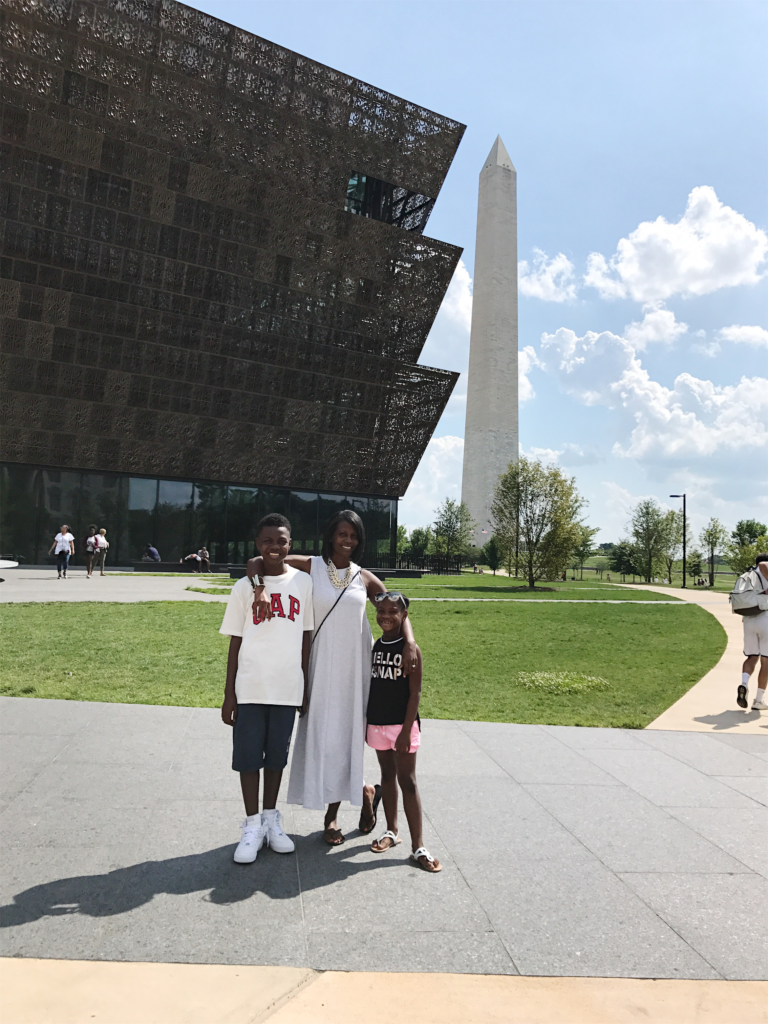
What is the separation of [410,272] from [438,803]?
126 feet

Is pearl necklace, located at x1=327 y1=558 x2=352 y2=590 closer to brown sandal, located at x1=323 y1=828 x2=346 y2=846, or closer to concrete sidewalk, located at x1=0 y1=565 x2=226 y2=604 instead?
brown sandal, located at x1=323 y1=828 x2=346 y2=846

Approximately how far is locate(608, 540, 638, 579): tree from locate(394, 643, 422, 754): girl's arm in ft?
211

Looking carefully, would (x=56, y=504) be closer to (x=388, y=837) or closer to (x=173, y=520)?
(x=173, y=520)

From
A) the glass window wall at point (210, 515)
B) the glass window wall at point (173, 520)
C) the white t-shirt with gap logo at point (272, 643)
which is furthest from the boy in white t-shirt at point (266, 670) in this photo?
the glass window wall at point (210, 515)

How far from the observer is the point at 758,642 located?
923 cm

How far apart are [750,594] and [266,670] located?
23.3ft

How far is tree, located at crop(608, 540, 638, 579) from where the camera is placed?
2613 inches

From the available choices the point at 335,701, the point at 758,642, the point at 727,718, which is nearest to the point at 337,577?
the point at 335,701

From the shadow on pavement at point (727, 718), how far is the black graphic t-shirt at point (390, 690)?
5.39 m

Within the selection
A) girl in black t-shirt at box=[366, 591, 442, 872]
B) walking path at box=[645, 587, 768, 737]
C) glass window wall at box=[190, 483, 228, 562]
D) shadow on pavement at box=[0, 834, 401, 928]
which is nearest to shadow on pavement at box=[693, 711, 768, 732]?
walking path at box=[645, 587, 768, 737]

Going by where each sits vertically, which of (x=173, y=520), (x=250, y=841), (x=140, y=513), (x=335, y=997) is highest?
(x=140, y=513)

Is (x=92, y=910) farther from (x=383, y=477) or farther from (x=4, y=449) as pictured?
(x=383, y=477)

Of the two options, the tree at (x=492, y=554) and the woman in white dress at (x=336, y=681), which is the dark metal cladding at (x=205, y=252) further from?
the woman in white dress at (x=336, y=681)

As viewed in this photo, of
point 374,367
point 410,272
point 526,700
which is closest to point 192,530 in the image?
point 374,367
